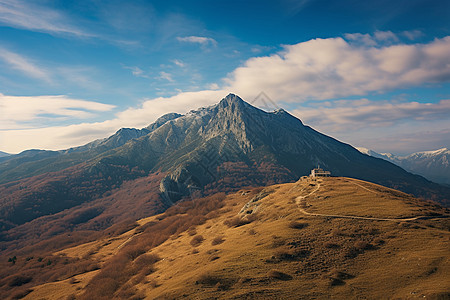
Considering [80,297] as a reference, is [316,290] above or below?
above

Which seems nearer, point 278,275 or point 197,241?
point 278,275

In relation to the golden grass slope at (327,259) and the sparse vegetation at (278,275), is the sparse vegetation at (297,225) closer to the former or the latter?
the golden grass slope at (327,259)

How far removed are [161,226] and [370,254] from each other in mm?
114751

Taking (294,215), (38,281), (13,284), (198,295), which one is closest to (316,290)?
(198,295)

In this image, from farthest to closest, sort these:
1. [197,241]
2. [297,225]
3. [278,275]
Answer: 1. [197,241]
2. [297,225]
3. [278,275]

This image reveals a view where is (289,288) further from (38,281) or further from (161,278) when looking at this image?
(38,281)

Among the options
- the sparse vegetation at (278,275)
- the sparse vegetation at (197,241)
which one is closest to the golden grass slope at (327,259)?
the sparse vegetation at (278,275)

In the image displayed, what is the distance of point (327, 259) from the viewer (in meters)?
39.2

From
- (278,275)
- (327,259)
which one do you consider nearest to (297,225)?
(327,259)

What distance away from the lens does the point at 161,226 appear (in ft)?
427

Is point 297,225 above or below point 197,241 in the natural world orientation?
above

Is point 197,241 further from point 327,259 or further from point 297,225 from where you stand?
point 327,259

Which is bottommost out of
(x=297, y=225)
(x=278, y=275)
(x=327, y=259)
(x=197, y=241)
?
(x=197, y=241)

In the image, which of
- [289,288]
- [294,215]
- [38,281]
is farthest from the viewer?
[38,281]
